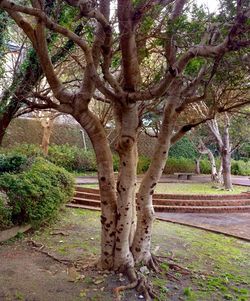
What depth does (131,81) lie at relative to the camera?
434 cm

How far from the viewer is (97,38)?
176 inches

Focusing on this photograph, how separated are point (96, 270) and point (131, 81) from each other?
250cm

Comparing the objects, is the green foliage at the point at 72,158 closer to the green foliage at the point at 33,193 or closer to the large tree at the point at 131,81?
the green foliage at the point at 33,193

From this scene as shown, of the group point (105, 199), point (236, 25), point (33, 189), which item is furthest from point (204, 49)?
point (33, 189)

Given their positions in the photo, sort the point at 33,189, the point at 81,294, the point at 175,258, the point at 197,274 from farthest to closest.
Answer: the point at 33,189
the point at 175,258
the point at 197,274
the point at 81,294

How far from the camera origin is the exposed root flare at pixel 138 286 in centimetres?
420

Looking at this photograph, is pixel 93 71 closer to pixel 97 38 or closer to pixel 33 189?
pixel 97 38

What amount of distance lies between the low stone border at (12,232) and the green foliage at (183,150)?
51.5 ft

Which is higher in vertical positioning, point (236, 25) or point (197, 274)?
point (236, 25)

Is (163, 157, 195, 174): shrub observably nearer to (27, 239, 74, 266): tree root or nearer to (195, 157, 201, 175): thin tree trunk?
(195, 157, 201, 175): thin tree trunk

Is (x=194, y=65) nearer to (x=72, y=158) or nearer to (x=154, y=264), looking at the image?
(x=154, y=264)

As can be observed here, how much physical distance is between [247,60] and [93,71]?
1793mm

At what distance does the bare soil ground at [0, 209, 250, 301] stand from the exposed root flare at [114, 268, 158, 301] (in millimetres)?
68

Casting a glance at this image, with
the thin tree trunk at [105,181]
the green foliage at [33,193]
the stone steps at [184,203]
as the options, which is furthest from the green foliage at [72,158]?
the thin tree trunk at [105,181]
